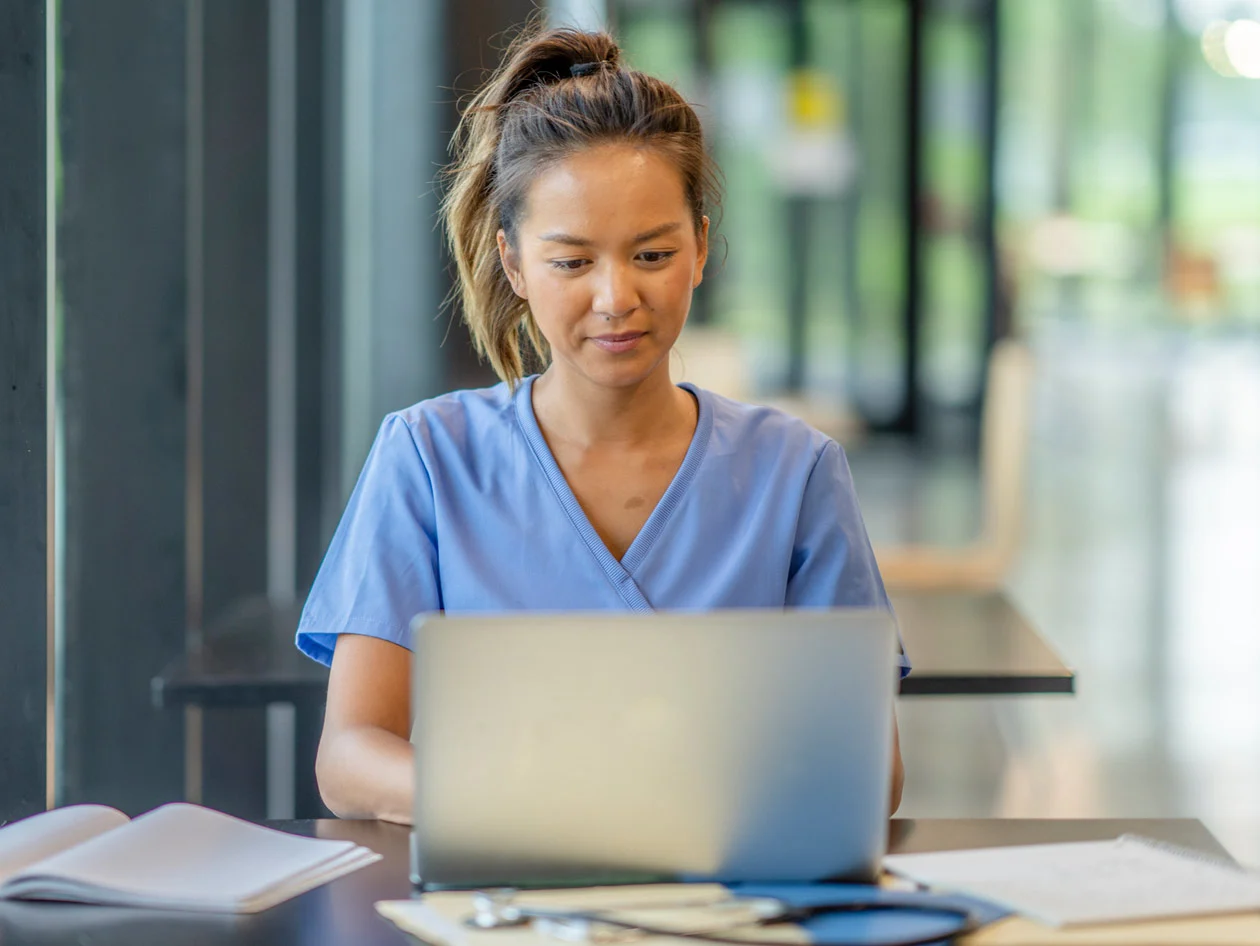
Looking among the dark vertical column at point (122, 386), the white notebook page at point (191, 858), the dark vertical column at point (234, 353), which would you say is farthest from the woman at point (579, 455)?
the dark vertical column at point (234, 353)

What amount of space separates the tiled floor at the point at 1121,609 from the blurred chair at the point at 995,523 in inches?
15.0

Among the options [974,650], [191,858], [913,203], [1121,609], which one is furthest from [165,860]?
[913,203]

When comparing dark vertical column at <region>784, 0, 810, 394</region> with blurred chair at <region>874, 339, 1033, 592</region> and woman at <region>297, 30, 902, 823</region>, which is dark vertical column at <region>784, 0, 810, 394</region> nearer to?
blurred chair at <region>874, 339, 1033, 592</region>

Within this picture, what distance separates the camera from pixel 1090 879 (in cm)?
113

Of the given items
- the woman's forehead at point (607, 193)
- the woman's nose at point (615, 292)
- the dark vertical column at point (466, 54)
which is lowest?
the woman's nose at point (615, 292)

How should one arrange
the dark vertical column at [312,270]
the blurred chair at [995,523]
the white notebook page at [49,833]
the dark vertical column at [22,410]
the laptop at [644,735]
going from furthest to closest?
1. the blurred chair at [995,523]
2. the dark vertical column at [312,270]
3. the dark vertical column at [22,410]
4. the white notebook page at [49,833]
5. the laptop at [644,735]

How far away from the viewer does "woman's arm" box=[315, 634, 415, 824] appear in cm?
139

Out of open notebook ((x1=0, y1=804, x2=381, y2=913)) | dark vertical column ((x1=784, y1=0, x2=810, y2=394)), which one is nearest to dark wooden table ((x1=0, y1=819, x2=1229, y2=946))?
open notebook ((x1=0, y1=804, x2=381, y2=913))

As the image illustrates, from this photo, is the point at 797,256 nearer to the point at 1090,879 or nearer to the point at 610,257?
the point at 610,257

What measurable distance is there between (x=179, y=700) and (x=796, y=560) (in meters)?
0.83

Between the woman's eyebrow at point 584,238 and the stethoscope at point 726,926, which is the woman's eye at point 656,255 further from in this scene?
the stethoscope at point 726,926

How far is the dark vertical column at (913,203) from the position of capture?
9.36m

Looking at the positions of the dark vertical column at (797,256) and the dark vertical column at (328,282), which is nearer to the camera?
the dark vertical column at (328,282)

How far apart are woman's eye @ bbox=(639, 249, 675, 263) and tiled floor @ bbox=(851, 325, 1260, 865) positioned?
6.58 ft
